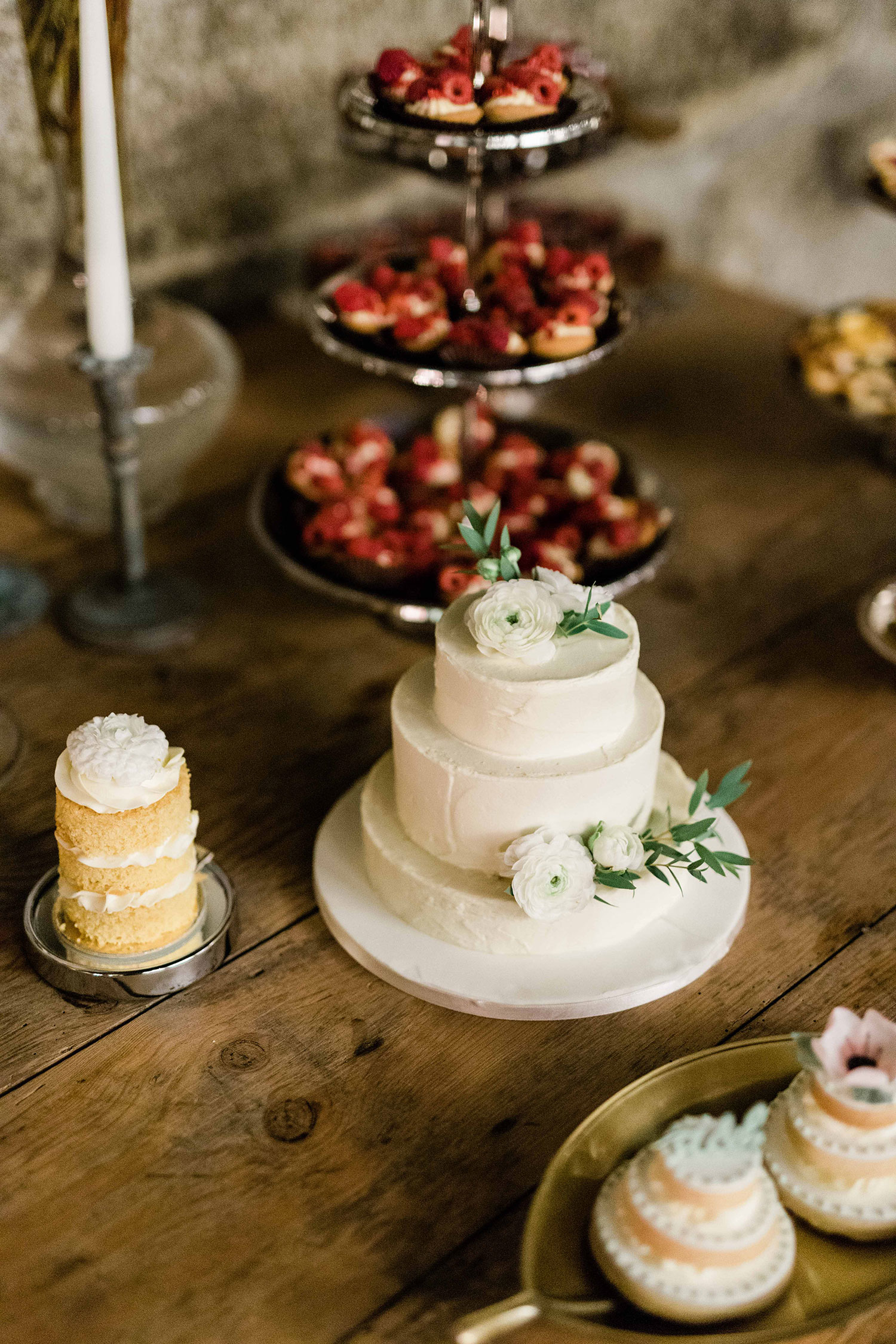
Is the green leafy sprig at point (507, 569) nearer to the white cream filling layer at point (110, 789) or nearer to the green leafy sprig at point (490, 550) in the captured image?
the green leafy sprig at point (490, 550)

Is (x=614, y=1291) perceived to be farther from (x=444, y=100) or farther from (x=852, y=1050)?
(x=444, y=100)

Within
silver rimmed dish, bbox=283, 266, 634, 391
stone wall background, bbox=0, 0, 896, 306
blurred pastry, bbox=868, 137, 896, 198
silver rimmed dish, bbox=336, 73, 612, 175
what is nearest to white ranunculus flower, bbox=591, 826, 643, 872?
silver rimmed dish, bbox=283, 266, 634, 391

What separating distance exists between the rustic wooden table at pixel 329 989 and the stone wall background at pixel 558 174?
1.26 feet

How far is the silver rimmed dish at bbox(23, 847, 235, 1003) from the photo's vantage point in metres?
0.87

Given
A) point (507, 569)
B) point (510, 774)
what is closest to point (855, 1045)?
point (510, 774)

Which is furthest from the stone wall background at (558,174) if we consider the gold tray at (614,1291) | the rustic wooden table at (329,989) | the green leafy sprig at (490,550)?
the gold tray at (614,1291)

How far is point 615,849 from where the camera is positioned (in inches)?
33.0

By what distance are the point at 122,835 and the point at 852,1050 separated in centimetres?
46

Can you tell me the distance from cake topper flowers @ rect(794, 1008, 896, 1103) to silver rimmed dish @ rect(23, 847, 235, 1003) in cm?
40

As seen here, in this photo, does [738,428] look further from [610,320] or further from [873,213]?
[873,213]

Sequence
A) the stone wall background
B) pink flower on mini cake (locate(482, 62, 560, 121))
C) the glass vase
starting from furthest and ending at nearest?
1. the stone wall background
2. the glass vase
3. pink flower on mini cake (locate(482, 62, 560, 121))

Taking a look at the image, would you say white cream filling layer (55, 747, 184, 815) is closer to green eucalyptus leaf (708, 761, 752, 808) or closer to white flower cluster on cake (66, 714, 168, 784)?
white flower cluster on cake (66, 714, 168, 784)

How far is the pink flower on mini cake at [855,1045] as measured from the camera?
28.7 inches

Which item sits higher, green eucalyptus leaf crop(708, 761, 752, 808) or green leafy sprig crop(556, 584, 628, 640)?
green leafy sprig crop(556, 584, 628, 640)
